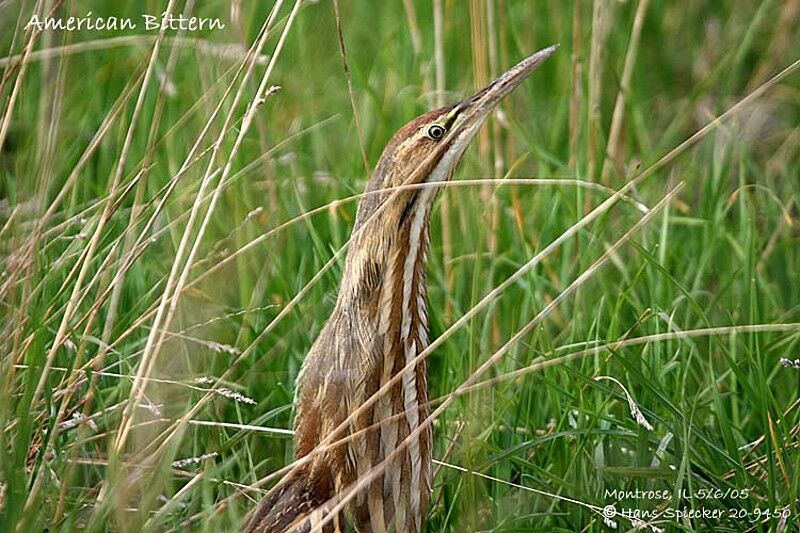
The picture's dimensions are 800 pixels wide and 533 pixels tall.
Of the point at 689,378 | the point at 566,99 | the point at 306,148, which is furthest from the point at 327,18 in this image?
the point at 689,378

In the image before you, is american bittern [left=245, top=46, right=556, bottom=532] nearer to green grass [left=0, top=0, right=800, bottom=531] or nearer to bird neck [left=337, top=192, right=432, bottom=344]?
bird neck [left=337, top=192, right=432, bottom=344]

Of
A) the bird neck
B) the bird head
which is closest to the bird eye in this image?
the bird head

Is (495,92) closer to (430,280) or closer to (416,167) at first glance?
(416,167)

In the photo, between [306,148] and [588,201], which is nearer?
[588,201]

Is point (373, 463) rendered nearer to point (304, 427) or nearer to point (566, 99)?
point (304, 427)

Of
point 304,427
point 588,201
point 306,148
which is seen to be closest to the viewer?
point 304,427

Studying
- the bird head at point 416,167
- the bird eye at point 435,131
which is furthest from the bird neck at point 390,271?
the bird eye at point 435,131

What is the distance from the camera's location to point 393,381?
84.4 inches

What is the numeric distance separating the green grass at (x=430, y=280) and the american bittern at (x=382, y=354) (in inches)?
5.0

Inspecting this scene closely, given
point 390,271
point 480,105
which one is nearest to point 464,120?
point 480,105

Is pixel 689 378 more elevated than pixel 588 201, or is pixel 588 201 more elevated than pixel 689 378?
pixel 588 201

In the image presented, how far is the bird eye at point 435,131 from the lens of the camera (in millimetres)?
2193

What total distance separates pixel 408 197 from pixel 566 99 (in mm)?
1820

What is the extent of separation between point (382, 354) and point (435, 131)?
15.6 inches
